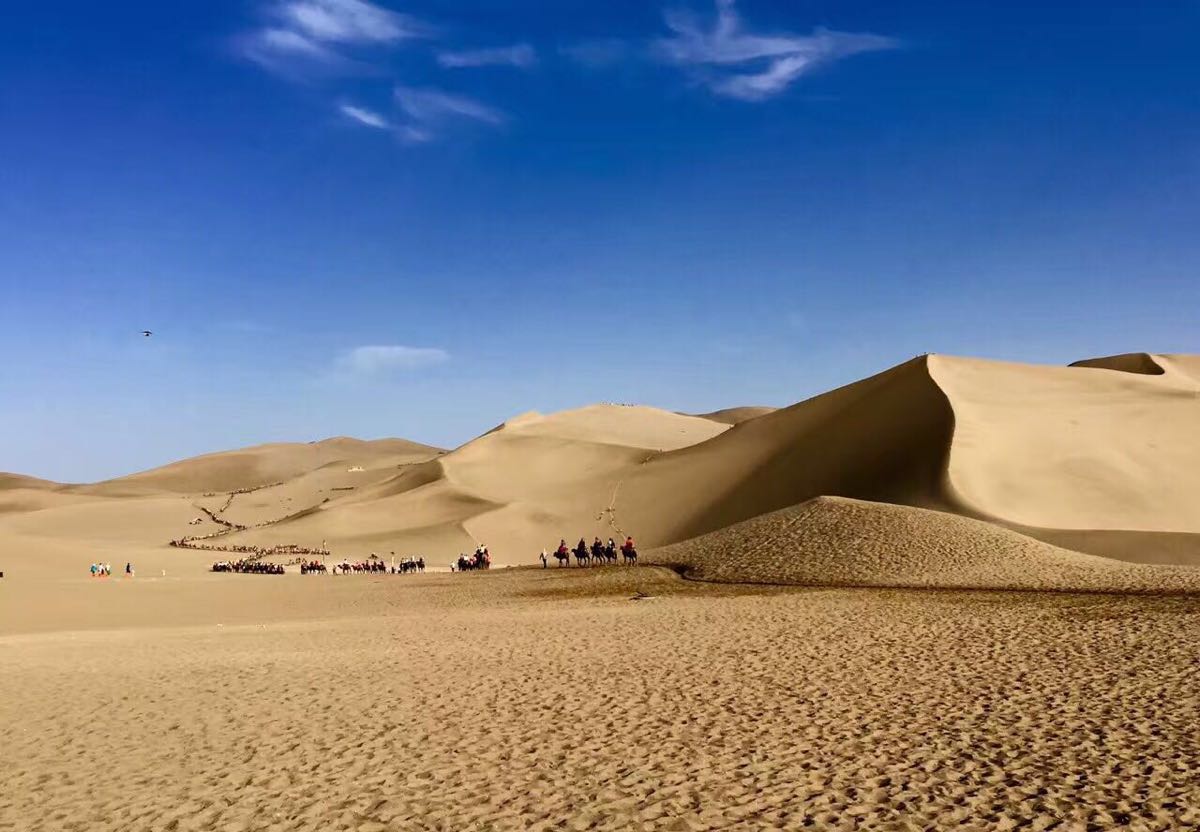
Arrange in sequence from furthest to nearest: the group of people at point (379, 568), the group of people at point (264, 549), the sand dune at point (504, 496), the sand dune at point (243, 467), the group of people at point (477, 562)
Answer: the sand dune at point (243, 467), the sand dune at point (504, 496), the group of people at point (264, 549), the group of people at point (379, 568), the group of people at point (477, 562)

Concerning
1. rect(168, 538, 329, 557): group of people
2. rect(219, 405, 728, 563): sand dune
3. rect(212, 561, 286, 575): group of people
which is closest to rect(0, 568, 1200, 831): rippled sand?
rect(212, 561, 286, 575): group of people

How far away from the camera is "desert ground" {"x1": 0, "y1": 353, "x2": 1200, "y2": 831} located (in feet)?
28.9

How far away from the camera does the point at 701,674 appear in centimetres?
1465

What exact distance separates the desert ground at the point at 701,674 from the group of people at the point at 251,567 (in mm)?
1364

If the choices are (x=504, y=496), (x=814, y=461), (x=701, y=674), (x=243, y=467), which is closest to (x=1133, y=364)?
(x=814, y=461)

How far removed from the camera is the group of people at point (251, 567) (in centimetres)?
4822

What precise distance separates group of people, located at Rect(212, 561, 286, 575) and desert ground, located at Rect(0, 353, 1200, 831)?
53.7 inches

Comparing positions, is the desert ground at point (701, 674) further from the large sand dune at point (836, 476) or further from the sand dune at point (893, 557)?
the large sand dune at point (836, 476)

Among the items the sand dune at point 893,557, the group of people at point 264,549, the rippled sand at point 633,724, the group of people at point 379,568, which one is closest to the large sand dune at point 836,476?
the sand dune at point 893,557

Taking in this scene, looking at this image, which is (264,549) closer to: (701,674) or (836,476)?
(836,476)

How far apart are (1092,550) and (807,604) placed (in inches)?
741

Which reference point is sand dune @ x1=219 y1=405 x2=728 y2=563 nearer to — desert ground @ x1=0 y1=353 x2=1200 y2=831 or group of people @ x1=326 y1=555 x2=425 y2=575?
group of people @ x1=326 y1=555 x2=425 y2=575

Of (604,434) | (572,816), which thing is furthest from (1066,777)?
(604,434)

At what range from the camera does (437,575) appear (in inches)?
1706
